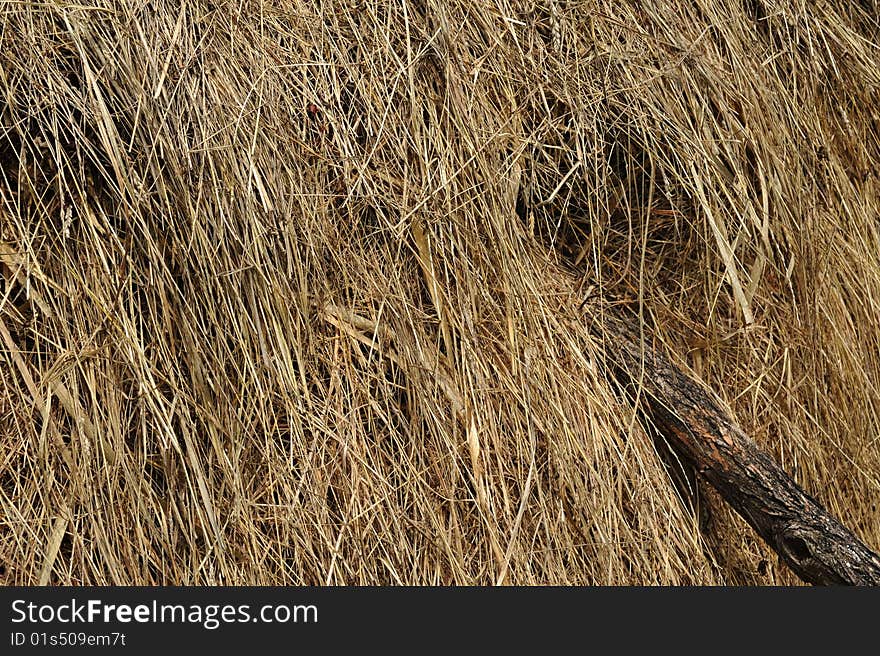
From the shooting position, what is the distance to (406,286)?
4.89 feet

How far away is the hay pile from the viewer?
1.36 meters

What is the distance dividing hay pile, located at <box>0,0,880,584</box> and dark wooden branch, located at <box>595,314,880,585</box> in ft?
0.18

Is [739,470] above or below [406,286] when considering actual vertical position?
below

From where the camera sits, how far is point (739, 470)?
58.8 inches

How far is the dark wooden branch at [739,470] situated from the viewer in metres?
1.45

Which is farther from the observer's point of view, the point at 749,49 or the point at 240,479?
the point at 749,49

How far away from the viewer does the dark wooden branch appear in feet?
4.75

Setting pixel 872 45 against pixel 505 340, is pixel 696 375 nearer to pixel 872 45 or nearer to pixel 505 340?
pixel 505 340

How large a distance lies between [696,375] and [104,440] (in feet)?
3.28

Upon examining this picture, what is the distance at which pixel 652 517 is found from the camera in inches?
60.2

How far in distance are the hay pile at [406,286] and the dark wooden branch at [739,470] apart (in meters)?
0.06

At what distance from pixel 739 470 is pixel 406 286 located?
1.99ft

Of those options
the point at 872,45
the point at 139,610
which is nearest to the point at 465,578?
the point at 139,610

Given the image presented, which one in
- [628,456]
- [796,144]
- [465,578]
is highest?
[796,144]
